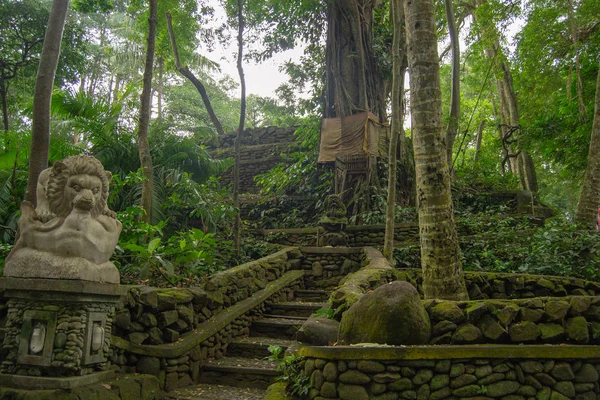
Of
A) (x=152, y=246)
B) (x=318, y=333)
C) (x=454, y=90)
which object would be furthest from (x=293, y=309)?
(x=454, y=90)

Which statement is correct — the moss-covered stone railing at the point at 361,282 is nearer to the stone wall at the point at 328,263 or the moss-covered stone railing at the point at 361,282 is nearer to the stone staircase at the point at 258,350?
the stone wall at the point at 328,263

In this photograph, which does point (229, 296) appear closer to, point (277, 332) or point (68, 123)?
point (277, 332)

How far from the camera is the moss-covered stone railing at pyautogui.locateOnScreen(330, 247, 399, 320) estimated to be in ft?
12.5

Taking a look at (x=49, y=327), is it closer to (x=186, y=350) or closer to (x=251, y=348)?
(x=186, y=350)

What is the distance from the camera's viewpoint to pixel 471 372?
2824 millimetres

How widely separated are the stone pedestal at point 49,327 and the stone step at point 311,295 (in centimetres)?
402

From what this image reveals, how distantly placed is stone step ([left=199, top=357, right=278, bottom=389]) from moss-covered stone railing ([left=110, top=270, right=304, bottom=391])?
0.38 feet

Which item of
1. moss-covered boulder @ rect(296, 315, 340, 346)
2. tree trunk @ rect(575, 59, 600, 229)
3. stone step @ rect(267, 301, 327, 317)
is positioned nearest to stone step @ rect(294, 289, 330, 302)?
stone step @ rect(267, 301, 327, 317)

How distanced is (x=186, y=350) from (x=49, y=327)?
1.39 m

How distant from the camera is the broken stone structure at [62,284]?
3.18m

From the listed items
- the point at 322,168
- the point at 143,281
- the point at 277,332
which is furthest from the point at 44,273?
the point at 322,168

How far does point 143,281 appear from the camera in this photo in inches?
191

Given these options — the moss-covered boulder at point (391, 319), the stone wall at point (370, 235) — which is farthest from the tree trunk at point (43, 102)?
the stone wall at point (370, 235)

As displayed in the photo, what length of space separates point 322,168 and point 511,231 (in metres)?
5.64
